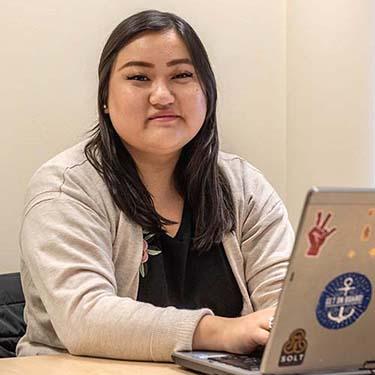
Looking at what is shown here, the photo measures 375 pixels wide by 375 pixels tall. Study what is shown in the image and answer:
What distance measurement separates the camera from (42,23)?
7.57ft

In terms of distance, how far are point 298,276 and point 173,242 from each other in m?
0.73

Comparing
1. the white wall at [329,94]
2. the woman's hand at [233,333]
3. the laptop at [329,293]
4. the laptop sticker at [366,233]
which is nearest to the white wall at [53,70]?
the white wall at [329,94]

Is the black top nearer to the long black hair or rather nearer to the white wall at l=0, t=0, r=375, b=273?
the long black hair

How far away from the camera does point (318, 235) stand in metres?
0.98

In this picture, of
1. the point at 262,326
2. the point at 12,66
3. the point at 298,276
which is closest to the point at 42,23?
the point at 12,66

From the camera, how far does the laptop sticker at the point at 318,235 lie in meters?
0.97

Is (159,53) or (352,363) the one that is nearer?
(352,363)

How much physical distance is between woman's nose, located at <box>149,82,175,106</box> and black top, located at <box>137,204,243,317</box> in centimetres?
27

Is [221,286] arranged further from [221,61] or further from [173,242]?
[221,61]

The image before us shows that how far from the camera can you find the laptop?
98cm

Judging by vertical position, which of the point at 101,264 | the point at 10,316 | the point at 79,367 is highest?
the point at 101,264

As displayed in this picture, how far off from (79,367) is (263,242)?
61 centimetres

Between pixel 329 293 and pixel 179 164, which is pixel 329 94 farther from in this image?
pixel 329 293

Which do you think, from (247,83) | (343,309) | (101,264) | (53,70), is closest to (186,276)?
(101,264)
